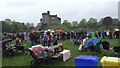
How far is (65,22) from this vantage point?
4606 inches

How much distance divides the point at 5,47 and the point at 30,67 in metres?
3.51

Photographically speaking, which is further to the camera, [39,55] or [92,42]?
[92,42]

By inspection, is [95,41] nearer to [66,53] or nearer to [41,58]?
[66,53]

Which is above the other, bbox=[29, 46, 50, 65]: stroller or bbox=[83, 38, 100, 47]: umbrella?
bbox=[83, 38, 100, 47]: umbrella

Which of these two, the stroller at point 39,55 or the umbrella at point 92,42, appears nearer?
the stroller at point 39,55

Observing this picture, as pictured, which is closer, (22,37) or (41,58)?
(41,58)

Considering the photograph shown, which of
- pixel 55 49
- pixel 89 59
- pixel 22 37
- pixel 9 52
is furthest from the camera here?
pixel 22 37

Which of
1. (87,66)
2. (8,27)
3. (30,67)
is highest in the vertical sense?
(8,27)

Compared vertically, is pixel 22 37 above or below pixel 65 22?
below

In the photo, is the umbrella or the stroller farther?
the umbrella

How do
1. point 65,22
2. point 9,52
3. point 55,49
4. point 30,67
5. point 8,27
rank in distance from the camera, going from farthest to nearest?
point 65,22 < point 8,27 < point 9,52 < point 55,49 < point 30,67

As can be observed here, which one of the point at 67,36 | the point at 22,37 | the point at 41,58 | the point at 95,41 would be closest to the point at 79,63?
the point at 41,58

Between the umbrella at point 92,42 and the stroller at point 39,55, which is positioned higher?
the umbrella at point 92,42

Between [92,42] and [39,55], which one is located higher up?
[92,42]
